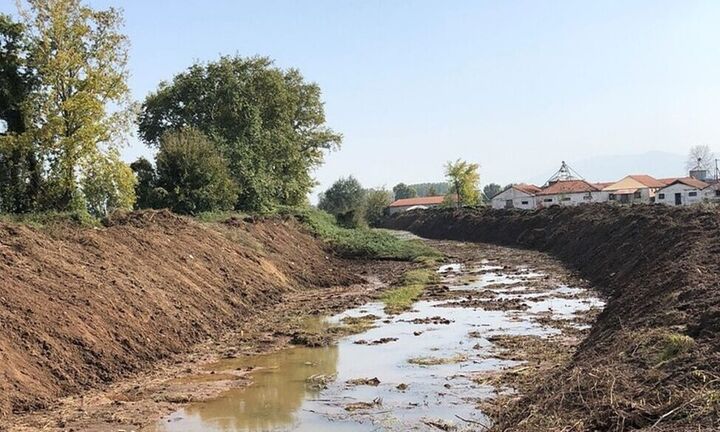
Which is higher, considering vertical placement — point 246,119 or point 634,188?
point 246,119

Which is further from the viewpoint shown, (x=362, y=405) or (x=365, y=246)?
(x=365, y=246)

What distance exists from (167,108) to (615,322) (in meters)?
41.9

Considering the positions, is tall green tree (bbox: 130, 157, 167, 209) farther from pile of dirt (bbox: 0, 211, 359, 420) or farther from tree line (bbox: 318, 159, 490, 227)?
tree line (bbox: 318, 159, 490, 227)

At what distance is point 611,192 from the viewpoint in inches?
3273

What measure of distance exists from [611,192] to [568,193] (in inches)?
252

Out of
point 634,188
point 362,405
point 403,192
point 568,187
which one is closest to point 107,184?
point 362,405

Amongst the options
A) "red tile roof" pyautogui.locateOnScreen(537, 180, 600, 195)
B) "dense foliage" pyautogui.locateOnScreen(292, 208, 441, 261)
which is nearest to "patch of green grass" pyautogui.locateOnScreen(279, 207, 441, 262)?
"dense foliage" pyautogui.locateOnScreen(292, 208, 441, 261)

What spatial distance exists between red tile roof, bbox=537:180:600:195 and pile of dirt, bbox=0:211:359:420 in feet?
213

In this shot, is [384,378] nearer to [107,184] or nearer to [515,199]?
[107,184]

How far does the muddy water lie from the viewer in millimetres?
8938

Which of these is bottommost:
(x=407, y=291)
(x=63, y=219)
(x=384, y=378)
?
(x=384, y=378)

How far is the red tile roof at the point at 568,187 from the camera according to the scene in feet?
269

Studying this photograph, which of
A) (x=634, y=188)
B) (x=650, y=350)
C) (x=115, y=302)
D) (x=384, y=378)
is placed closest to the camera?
(x=650, y=350)

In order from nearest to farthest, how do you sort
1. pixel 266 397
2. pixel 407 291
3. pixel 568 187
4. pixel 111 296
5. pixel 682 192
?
pixel 266 397 < pixel 111 296 < pixel 407 291 < pixel 682 192 < pixel 568 187
